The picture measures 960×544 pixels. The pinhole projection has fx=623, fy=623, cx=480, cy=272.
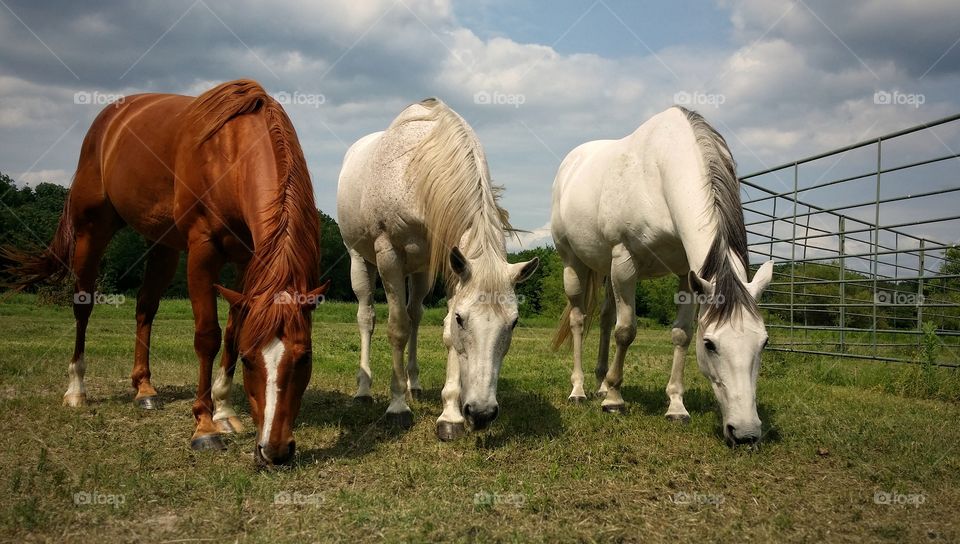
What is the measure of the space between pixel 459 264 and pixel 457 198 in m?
0.66

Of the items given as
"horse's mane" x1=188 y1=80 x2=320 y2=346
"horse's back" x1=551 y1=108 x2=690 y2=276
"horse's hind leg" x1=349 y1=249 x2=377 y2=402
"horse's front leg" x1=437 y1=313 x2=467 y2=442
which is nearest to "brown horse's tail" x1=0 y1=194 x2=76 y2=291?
"horse's mane" x1=188 y1=80 x2=320 y2=346

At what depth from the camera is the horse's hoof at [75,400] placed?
578cm

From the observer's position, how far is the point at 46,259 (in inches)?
259

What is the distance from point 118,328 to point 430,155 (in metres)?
13.4

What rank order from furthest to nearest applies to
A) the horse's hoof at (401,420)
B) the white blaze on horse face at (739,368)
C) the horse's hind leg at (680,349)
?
the horse's hind leg at (680,349)
the horse's hoof at (401,420)
the white blaze on horse face at (739,368)

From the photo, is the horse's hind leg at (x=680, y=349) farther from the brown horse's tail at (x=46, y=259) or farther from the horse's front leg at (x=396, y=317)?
the brown horse's tail at (x=46, y=259)

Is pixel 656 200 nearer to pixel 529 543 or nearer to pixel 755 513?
pixel 755 513

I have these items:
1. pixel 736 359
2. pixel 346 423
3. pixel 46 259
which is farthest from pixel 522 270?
pixel 46 259

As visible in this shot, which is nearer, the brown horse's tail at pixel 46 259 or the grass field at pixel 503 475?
the grass field at pixel 503 475

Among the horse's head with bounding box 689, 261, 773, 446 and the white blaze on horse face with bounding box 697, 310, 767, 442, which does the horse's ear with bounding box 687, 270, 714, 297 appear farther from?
the white blaze on horse face with bounding box 697, 310, 767, 442

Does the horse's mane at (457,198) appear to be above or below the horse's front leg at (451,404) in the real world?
above

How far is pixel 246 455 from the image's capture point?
14.0 ft

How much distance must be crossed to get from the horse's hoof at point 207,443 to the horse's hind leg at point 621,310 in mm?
3357

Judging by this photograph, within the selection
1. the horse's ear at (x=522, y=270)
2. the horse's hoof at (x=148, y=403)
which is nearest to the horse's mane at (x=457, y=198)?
the horse's ear at (x=522, y=270)
